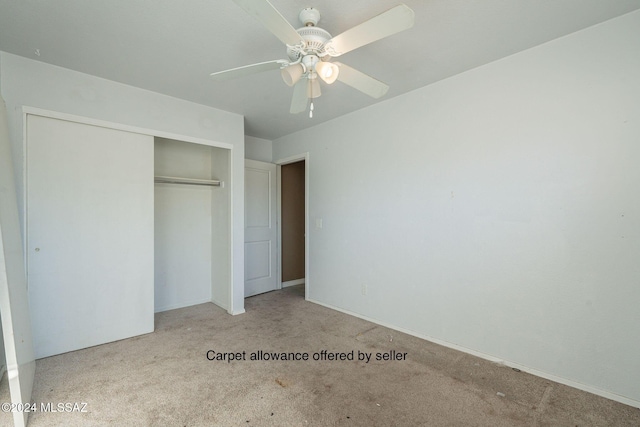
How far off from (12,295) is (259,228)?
2.84 m

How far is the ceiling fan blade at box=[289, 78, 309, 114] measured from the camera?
189 centimetres

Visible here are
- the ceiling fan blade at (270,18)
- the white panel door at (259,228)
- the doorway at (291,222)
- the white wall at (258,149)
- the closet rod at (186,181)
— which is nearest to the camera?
the ceiling fan blade at (270,18)

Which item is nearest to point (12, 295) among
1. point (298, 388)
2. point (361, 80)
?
point (298, 388)

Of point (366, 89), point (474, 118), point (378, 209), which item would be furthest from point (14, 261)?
point (474, 118)

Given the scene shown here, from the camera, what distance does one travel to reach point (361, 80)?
179 centimetres

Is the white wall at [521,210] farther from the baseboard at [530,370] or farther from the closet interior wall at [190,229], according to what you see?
the closet interior wall at [190,229]

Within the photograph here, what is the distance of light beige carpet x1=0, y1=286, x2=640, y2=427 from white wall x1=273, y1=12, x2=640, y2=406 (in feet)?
0.94

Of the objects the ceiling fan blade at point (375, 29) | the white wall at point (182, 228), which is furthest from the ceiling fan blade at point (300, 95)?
the white wall at point (182, 228)

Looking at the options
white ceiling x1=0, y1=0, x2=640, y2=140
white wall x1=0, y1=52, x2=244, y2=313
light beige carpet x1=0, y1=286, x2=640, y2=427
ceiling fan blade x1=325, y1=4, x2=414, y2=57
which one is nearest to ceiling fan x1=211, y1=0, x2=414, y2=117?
ceiling fan blade x1=325, y1=4, x2=414, y2=57

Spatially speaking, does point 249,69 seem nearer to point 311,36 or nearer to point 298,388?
point 311,36

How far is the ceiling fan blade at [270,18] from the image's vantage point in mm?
1185

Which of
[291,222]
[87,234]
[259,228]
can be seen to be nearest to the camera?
[87,234]

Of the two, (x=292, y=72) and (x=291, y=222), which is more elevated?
(x=292, y=72)

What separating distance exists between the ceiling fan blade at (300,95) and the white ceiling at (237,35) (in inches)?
15.0
